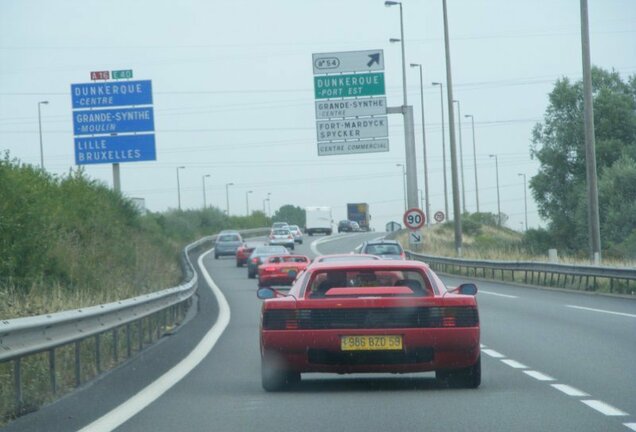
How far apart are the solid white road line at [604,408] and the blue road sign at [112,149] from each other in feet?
105

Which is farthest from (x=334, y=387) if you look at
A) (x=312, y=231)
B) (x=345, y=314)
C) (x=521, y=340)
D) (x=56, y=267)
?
(x=312, y=231)

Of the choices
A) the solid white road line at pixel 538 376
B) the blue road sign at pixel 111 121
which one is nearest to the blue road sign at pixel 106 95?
the blue road sign at pixel 111 121

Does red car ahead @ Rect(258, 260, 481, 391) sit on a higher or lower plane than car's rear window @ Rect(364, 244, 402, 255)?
higher

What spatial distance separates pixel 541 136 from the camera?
269ft

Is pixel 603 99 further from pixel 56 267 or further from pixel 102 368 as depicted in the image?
pixel 102 368

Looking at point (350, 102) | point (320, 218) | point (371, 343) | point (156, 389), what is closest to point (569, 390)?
point (371, 343)

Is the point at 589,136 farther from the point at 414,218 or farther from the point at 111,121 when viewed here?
the point at 111,121

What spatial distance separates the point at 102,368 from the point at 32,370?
2141 millimetres

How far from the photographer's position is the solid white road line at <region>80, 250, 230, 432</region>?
1057 cm

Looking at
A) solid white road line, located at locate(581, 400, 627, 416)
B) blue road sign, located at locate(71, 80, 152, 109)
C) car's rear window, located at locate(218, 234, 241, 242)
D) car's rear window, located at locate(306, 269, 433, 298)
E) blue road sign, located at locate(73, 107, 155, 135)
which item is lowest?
car's rear window, located at locate(218, 234, 241, 242)

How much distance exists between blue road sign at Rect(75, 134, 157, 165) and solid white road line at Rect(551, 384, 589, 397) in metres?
Result: 30.5

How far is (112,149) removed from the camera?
4241 centimetres

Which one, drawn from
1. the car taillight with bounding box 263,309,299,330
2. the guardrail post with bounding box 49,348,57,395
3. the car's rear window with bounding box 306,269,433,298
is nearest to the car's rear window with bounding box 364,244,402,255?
the car's rear window with bounding box 306,269,433,298

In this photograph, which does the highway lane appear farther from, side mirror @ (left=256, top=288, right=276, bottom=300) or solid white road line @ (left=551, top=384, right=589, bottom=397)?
side mirror @ (left=256, top=288, right=276, bottom=300)
